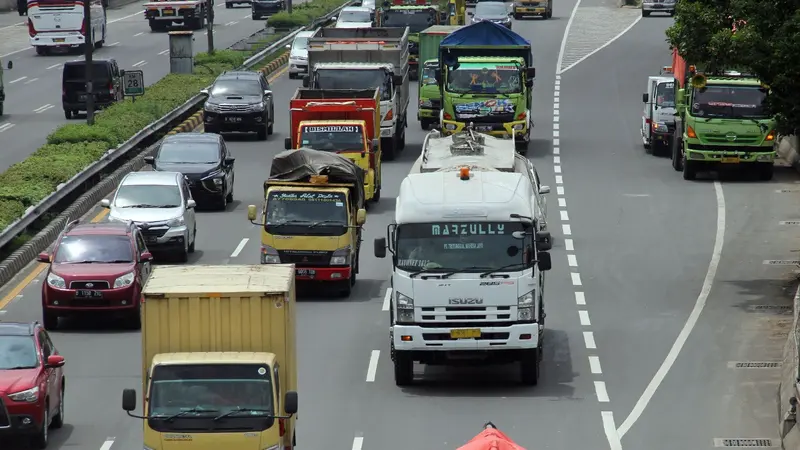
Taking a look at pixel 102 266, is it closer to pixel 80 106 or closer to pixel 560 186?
pixel 560 186

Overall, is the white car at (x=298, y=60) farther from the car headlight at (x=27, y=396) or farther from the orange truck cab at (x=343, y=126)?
the car headlight at (x=27, y=396)

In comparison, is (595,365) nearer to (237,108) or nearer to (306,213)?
(306,213)

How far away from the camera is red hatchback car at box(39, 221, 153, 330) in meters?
27.4

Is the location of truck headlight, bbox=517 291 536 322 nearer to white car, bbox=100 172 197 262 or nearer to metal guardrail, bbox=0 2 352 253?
white car, bbox=100 172 197 262

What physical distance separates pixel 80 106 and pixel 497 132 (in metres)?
15.6

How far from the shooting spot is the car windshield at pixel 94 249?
1104 inches

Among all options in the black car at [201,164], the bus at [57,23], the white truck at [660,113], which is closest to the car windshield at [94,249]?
the black car at [201,164]

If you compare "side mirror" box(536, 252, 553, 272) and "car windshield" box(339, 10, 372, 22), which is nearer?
"side mirror" box(536, 252, 553, 272)

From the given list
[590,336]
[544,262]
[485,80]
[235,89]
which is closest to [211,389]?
[544,262]

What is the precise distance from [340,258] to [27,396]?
10.8 metres

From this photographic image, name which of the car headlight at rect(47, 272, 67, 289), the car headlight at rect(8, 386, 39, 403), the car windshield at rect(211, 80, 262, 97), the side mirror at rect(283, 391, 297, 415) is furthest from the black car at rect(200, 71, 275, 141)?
the side mirror at rect(283, 391, 297, 415)

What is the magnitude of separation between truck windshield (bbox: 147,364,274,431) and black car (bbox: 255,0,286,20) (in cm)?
7344

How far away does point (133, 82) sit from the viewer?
5078 cm

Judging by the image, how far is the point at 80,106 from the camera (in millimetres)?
54125
